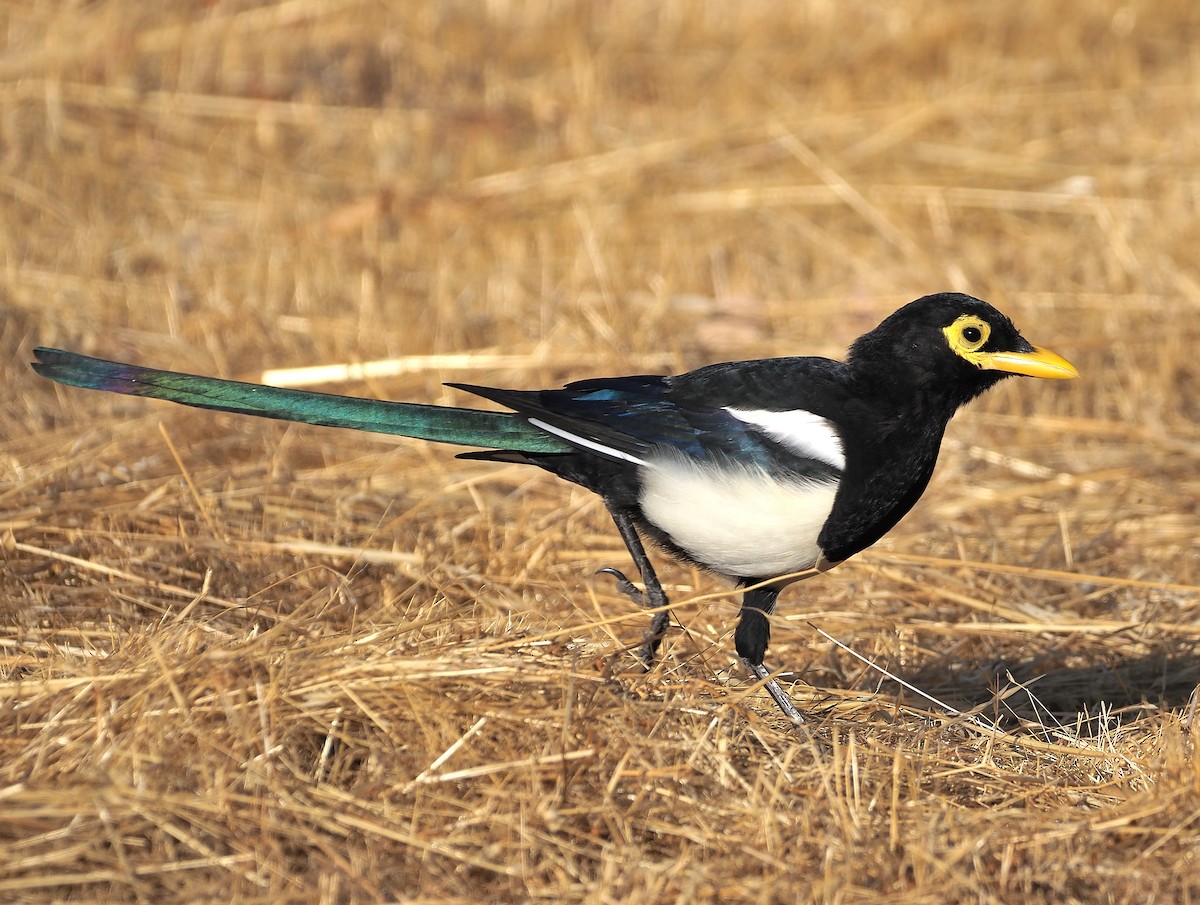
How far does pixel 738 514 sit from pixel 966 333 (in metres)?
0.57

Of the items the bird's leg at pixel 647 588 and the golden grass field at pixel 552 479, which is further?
the bird's leg at pixel 647 588

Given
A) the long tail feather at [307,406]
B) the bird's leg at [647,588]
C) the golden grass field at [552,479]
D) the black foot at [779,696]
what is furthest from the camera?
the bird's leg at [647,588]

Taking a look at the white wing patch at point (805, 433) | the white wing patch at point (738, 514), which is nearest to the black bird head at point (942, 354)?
the white wing patch at point (805, 433)

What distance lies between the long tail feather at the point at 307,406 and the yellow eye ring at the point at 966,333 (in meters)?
0.75

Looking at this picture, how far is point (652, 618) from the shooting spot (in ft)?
9.73

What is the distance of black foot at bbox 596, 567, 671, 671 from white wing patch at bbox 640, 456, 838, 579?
0.51 feet

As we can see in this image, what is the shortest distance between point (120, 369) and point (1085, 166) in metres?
4.42

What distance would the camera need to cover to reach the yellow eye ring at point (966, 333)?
8.97 ft

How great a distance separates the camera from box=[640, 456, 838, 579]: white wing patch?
260 cm

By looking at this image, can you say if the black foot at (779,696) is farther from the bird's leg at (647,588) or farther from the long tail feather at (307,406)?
the long tail feather at (307,406)

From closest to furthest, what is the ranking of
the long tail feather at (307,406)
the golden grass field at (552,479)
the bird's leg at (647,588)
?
the golden grass field at (552,479) → the long tail feather at (307,406) → the bird's leg at (647,588)

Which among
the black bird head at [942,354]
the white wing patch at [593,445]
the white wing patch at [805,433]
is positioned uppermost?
the black bird head at [942,354]

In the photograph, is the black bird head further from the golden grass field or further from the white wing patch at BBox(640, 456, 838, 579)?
the golden grass field

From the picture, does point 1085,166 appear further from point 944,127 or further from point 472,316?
point 472,316
